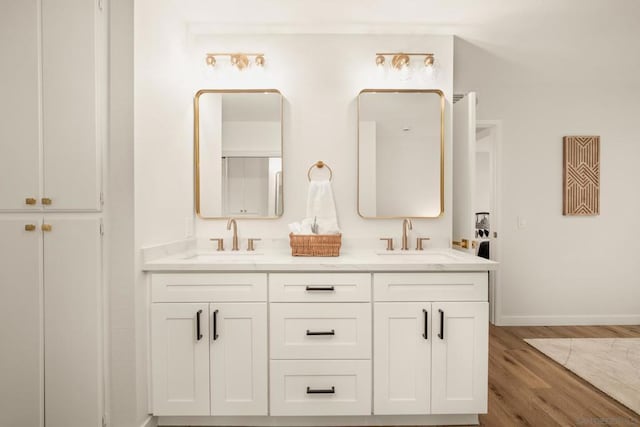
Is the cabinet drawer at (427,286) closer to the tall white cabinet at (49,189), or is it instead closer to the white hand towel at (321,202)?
the white hand towel at (321,202)

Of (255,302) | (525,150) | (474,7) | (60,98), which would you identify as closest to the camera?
(60,98)

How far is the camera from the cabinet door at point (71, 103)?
158 centimetres

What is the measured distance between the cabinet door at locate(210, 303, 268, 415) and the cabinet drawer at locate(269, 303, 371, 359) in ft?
0.24

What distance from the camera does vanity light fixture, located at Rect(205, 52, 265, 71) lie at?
2273mm

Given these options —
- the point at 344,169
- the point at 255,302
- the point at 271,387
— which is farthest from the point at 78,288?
→ the point at 344,169

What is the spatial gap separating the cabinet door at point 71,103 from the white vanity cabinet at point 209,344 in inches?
23.2

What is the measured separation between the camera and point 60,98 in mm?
1585

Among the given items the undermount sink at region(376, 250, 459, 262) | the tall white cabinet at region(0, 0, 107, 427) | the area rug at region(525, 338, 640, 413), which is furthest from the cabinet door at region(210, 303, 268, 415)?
the area rug at region(525, 338, 640, 413)

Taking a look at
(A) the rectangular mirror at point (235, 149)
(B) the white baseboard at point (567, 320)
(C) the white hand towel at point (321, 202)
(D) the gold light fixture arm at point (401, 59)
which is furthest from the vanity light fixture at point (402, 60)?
(B) the white baseboard at point (567, 320)

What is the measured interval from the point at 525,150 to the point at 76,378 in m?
4.10

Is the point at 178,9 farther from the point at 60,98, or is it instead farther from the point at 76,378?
the point at 76,378

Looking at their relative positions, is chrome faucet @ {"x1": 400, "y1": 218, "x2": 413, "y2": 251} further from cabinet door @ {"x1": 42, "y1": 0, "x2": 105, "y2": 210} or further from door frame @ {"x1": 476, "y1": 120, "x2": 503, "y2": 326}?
cabinet door @ {"x1": 42, "y1": 0, "x2": 105, "y2": 210}

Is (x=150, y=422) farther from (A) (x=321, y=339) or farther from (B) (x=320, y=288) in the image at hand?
(B) (x=320, y=288)

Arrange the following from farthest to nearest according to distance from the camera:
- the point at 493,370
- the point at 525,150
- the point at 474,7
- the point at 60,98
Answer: the point at 525,150 → the point at 493,370 → the point at 474,7 → the point at 60,98
